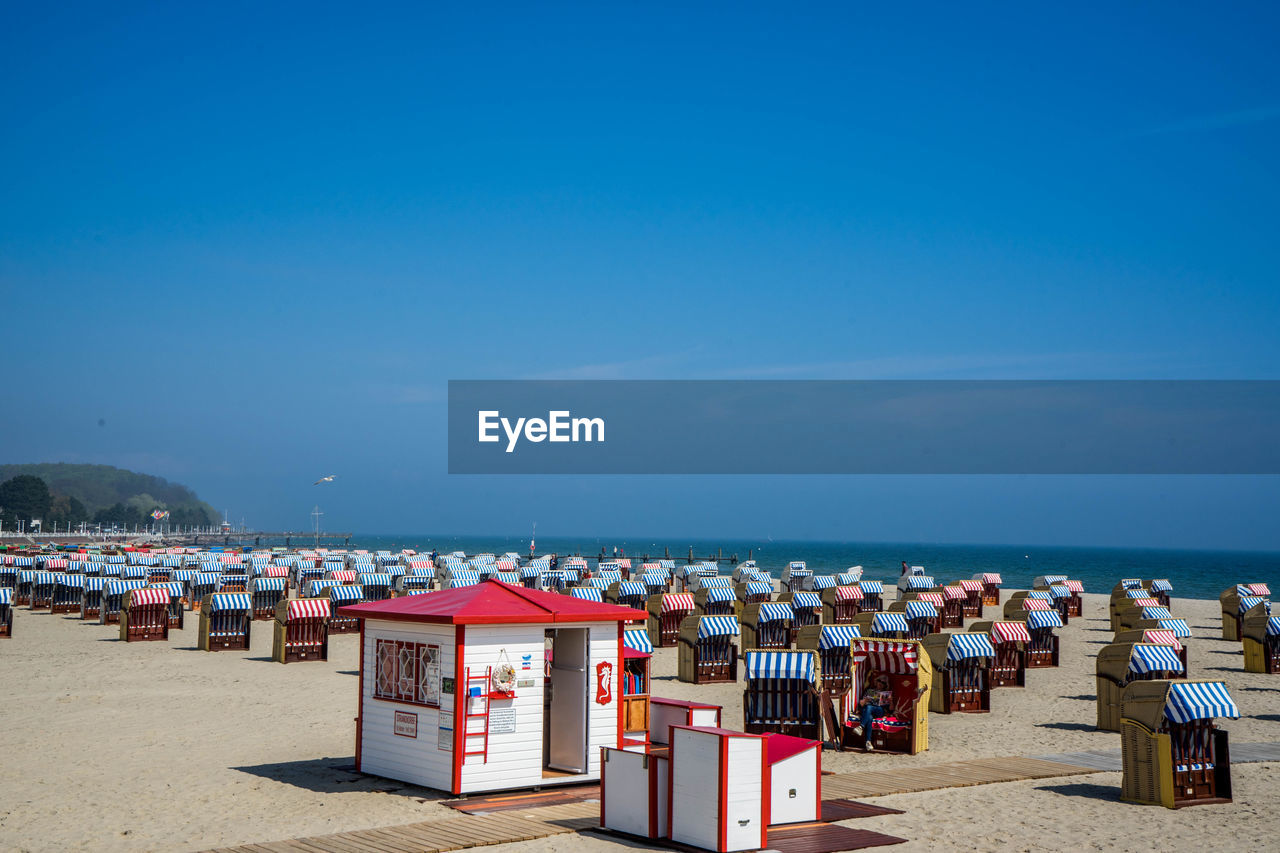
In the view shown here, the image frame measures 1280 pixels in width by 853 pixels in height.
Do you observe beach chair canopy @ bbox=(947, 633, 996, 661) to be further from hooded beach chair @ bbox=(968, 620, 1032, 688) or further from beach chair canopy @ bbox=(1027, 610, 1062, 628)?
beach chair canopy @ bbox=(1027, 610, 1062, 628)

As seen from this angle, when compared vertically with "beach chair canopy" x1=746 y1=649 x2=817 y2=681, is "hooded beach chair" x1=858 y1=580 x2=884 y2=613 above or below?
below

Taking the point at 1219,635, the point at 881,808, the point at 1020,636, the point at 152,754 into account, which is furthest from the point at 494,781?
the point at 1219,635

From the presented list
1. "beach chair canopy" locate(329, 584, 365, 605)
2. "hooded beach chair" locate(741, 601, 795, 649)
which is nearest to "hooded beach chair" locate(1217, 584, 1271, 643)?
"hooded beach chair" locate(741, 601, 795, 649)

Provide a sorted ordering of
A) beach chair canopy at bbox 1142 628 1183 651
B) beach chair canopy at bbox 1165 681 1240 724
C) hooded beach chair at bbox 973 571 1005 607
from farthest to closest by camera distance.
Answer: hooded beach chair at bbox 973 571 1005 607 < beach chair canopy at bbox 1142 628 1183 651 < beach chair canopy at bbox 1165 681 1240 724

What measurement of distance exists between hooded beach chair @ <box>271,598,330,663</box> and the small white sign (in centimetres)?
1375

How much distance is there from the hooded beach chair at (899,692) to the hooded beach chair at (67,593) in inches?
1118

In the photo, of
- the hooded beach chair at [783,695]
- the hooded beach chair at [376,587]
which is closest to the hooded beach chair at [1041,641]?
the hooded beach chair at [783,695]

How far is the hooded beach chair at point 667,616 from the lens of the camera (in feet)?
93.5

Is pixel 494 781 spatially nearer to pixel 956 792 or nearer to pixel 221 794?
pixel 221 794

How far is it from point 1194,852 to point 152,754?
1133cm

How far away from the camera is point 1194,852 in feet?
33.4

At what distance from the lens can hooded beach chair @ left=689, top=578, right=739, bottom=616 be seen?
31672mm

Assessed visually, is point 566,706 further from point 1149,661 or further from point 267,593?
point 267,593

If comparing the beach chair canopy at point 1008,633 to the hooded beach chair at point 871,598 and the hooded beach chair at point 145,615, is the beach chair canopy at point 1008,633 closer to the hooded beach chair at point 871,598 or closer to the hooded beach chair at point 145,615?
the hooded beach chair at point 871,598
